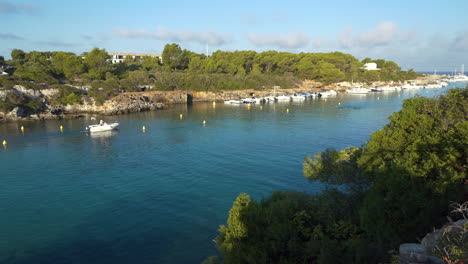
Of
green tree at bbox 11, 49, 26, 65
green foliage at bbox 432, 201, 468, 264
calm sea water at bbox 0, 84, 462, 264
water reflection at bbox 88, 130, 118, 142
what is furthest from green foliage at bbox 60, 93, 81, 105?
green foliage at bbox 432, 201, 468, 264

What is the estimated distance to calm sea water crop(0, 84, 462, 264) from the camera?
17.6 m

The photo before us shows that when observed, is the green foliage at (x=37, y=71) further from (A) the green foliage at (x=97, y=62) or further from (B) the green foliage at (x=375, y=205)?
(B) the green foliage at (x=375, y=205)

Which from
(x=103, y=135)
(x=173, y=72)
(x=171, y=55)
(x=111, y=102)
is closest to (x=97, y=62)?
(x=173, y=72)

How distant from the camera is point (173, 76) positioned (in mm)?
91688

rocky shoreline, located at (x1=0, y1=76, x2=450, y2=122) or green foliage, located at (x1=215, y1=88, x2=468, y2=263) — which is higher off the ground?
rocky shoreline, located at (x1=0, y1=76, x2=450, y2=122)

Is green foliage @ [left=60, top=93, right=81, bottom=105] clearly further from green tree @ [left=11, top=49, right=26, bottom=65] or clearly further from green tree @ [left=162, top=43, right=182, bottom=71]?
green tree @ [left=162, top=43, right=182, bottom=71]

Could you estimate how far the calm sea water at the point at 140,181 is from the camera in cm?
1762

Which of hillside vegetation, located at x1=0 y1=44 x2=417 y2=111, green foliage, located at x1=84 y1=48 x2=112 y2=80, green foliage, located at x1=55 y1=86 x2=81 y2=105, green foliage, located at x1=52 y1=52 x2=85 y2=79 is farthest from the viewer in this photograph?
green foliage, located at x1=84 y1=48 x2=112 y2=80

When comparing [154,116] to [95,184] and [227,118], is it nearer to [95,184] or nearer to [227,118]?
[227,118]

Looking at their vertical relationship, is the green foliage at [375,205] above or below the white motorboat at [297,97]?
below

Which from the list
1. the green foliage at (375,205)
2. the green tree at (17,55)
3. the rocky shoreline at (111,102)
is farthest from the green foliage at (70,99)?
the green foliage at (375,205)

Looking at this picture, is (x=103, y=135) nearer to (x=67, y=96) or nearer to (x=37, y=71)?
(x=67, y=96)

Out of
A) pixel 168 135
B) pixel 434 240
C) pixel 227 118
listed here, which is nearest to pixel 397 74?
pixel 227 118

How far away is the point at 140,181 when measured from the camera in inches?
1075
